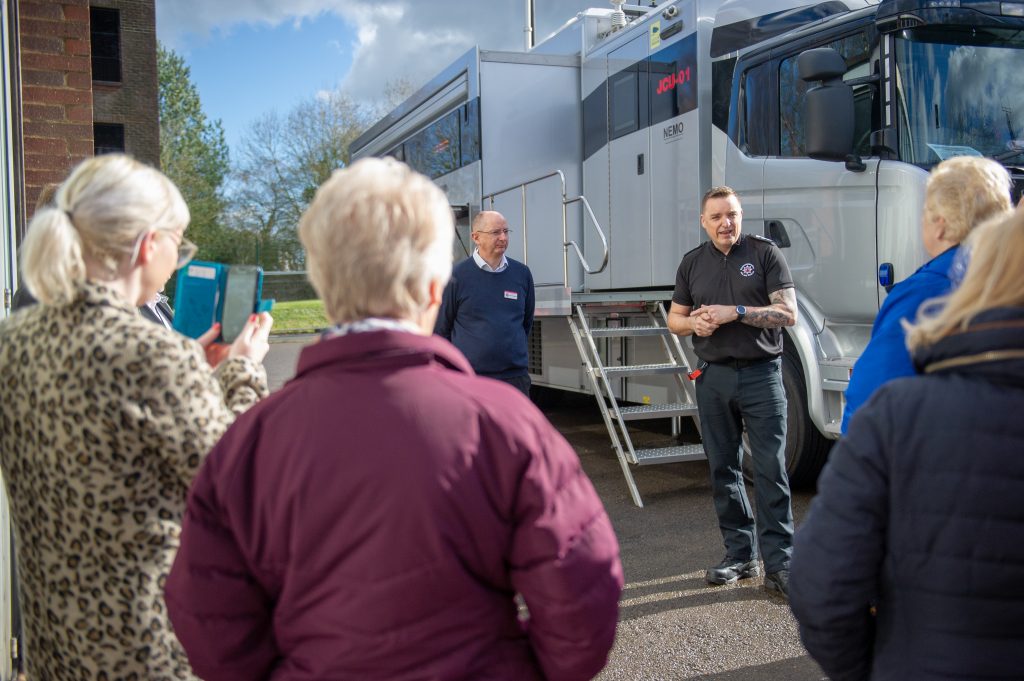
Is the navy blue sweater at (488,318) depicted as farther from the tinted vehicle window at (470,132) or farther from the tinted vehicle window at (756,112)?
the tinted vehicle window at (470,132)

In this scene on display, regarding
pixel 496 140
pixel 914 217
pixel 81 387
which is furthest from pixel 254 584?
pixel 496 140

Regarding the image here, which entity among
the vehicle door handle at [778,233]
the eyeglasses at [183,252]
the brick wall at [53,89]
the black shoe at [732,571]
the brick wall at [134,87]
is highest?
the brick wall at [134,87]

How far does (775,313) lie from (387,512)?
3.23m

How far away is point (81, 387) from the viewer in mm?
1615

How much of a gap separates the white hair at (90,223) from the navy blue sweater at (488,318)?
336 cm

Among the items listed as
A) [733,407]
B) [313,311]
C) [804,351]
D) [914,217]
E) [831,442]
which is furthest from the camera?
[313,311]

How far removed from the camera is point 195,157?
43062 millimetres

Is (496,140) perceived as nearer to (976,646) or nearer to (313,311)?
(976,646)

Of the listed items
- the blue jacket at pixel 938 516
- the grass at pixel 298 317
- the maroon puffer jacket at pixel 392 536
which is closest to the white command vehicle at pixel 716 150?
the blue jacket at pixel 938 516

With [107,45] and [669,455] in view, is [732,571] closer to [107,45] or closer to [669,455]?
[669,455]

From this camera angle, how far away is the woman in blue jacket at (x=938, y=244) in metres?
2.48

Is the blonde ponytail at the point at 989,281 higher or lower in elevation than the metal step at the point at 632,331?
higher

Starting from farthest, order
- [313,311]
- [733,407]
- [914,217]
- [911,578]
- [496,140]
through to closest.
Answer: [313,311] < [496,140] < [914,217] < [733,407] < [911,578]

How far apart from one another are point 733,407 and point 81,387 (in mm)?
3324
